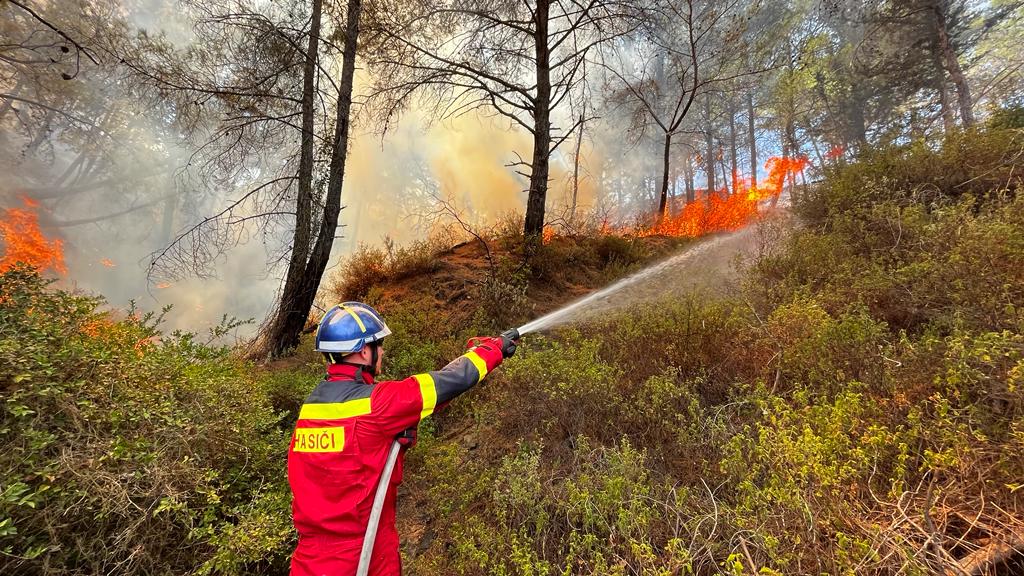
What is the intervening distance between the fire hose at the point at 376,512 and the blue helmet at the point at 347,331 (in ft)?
2.29

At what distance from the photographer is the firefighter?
6.53 feet

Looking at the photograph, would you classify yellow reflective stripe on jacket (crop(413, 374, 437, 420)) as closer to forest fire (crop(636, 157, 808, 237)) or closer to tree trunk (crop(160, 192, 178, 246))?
forest fire (crop(636, 157, 808, 237))

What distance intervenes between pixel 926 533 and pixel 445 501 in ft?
9.77

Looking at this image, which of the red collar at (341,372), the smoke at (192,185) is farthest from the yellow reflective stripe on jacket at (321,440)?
the smoke at (192,185)

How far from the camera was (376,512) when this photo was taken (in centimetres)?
204

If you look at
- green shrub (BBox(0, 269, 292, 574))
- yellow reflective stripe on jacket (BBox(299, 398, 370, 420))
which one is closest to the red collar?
yellow reflective stripe on jacket (BBox(299, 398, 370, 420))

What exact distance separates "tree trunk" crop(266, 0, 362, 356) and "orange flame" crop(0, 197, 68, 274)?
20.4m

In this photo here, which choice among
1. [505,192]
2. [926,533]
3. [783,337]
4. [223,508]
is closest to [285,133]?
[223,508]

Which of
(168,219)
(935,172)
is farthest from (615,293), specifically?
(168,219)

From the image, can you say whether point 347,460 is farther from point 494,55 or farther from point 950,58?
point 950,58

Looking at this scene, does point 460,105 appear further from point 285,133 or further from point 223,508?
point 223,508

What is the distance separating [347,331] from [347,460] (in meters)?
0.82

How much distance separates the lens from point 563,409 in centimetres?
343

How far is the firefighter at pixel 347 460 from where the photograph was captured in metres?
1.99
